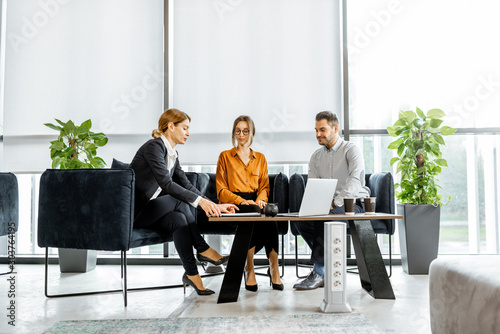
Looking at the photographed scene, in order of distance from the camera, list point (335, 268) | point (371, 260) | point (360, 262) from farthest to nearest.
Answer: point (360, 262) → point (371, 260) → point (335, 268)

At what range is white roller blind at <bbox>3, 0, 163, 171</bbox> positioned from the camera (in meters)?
4.05

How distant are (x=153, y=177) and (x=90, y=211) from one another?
1.49 ft

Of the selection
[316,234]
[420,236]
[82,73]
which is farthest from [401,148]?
[82,73]

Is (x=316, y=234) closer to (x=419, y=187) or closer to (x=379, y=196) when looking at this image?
(x=379, y=196)

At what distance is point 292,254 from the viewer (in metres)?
4.03

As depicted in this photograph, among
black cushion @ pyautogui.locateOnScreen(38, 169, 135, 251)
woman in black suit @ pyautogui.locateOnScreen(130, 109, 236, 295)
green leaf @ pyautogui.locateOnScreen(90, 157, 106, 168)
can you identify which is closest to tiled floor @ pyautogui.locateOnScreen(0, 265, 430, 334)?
woman in black suit @ pyautogui.locateOnScreen(130, 109, 236, 295)

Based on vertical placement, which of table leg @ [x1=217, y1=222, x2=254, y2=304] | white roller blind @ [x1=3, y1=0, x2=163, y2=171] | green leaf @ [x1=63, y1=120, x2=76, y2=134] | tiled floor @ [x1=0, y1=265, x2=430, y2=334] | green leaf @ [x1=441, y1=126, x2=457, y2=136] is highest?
white roller blind @ [x1=3, y1=0, x2=163, y2=171]

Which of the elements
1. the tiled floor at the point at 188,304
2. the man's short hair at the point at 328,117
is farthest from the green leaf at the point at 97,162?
the man's short hair at the point at 328,117

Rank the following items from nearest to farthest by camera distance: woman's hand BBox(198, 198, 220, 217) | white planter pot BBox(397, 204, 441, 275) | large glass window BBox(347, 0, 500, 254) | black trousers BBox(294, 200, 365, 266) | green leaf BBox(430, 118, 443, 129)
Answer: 1. woman's hand BBox(198, 198, 220, 217)
2. black trousers BBox(294, 200, 365, 266)
3. white planter pot BBox(397, 204, 441, 275)
4. green leaf BBox(430, 118, 443, 129)
5. large glass window BBox(347, 0, 500, 254)

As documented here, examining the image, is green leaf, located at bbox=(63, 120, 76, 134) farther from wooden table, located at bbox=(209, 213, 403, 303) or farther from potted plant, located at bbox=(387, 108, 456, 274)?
potted plant, located at bbox=(387, 108, 456, 274)

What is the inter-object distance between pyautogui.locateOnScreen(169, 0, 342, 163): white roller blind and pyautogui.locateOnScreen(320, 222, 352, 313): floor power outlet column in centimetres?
180

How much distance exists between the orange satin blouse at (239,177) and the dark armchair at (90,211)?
741mm

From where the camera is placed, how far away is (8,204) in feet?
10.4

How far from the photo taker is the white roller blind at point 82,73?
405cm
